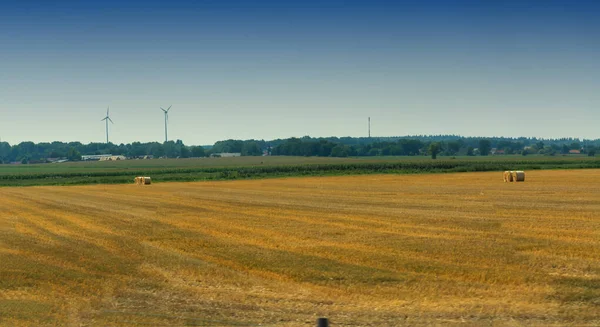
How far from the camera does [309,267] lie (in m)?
18.5

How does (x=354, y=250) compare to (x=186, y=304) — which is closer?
(x=186, y=304)

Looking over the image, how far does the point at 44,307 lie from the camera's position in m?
15.2

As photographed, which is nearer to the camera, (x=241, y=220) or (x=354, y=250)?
(x=354, y=250)

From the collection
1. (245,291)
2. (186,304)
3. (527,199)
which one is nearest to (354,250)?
(245,291)

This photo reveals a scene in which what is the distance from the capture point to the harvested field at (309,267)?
14375 mm

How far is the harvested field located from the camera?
1438 centimetres

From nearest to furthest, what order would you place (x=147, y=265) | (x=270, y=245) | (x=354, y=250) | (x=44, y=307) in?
(x=44, y=307) < (x=147, y=265) < (x=354, y=250) < (x=270, y=245)

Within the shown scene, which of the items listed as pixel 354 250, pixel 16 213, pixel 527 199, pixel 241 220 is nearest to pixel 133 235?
pixel 241 220

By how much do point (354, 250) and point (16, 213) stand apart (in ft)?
72.7

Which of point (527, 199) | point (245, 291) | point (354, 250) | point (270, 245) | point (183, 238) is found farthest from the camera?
point (527, 199)

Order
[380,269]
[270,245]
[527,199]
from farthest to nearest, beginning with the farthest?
1. [527,199]
2. [270,245]
3. [380,269]

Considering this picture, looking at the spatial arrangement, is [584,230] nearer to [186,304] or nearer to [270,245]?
[270,245]

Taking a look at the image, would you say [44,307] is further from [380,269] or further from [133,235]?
[133,235]

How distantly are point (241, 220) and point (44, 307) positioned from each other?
14251mm
